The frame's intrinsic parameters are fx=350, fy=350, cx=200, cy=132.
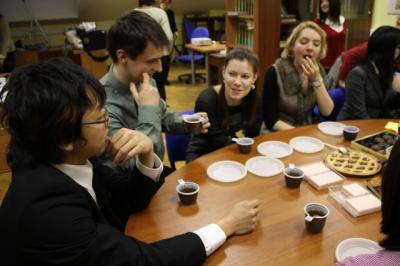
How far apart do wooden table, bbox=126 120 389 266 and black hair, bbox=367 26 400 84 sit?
1.36 m

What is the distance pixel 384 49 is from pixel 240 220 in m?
1.96

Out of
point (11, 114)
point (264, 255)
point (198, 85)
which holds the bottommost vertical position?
point (198, 85)

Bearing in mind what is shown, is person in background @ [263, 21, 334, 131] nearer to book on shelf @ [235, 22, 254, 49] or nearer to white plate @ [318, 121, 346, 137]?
white plate @ [318, 121, 346, 137]

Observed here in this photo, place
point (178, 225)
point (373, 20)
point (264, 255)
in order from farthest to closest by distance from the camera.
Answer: point (373, 20) → point (178, 225) → point (264, 255)

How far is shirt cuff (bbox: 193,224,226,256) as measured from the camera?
1.09m

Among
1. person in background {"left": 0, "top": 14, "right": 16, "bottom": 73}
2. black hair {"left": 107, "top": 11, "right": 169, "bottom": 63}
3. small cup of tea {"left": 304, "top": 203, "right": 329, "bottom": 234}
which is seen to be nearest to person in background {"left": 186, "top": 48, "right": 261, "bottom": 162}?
black hair {"left": 107, "top": 11, "right": 169, "bottom": 63}

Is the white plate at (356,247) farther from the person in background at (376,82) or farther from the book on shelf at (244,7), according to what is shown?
the book on shelf at (244,7)

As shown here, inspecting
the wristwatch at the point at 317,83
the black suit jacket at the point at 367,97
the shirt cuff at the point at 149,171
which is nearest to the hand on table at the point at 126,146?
the shirt cuff at the point at 149,171

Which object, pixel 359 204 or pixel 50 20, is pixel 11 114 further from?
pixel 50 20

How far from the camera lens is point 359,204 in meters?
1.29

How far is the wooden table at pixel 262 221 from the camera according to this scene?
1092 mm

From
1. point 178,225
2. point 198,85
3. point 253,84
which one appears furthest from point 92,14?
point 178,225

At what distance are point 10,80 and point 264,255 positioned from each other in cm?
90

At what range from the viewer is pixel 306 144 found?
1833 mm
